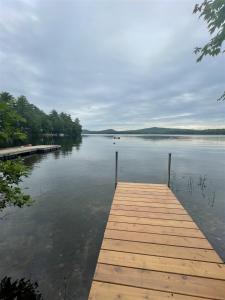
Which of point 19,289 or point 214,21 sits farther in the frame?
point 19,289

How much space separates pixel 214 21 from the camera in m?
2.65

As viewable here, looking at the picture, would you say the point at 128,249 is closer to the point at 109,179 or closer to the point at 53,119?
the point at 109,179

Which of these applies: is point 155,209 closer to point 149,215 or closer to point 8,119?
point 149,215

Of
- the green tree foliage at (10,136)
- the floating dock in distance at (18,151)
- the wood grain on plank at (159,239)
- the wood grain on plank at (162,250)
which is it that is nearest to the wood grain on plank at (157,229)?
the wood grain on plank at (159,239)

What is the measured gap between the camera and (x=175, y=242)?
3.71 metres

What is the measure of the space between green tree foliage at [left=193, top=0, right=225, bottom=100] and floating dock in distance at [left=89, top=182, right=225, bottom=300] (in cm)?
267

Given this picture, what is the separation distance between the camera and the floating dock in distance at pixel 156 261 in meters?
2.54

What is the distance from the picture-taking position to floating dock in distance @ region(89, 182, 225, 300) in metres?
2.54

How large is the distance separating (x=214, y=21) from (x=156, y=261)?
3.73 meters

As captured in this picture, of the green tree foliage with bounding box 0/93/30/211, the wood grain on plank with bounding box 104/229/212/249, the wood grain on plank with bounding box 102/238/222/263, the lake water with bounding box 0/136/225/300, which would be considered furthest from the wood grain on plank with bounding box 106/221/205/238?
the green tree foliage with bounding box 0/93/30/211

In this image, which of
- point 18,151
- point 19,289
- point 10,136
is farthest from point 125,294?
point 18,151

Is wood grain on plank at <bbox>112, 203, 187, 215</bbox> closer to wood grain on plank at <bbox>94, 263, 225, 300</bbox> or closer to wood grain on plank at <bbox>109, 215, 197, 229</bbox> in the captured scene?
wood grain on plank at <bbox>109, 215, 197, 229</bbox>

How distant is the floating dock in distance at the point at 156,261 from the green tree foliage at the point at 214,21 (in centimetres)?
267

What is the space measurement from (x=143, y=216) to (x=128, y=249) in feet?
5.14
